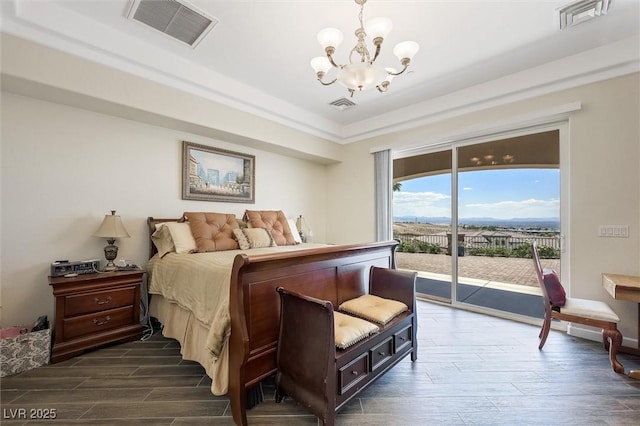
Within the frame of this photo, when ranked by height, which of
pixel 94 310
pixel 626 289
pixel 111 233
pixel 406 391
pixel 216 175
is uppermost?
pixel 216 175

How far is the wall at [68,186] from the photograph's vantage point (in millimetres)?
2408

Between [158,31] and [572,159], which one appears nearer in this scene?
[158,31]

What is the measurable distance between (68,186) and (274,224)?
2205 mm

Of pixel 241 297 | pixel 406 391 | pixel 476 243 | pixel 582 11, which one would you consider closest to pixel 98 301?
pixel 241 297

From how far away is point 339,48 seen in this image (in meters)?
2.72

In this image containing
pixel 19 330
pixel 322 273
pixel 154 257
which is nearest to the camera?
pixel 322 273

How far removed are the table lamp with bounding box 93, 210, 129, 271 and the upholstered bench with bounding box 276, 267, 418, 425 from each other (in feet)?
6.46

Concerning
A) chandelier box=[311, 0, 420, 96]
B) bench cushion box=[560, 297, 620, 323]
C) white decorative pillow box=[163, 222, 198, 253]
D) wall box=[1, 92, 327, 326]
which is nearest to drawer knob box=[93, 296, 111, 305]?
wall box=[1, 92, 327, 326]

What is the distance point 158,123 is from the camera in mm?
3123

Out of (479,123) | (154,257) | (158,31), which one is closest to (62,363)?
(154,257)

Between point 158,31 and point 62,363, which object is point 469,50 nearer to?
point 158,31

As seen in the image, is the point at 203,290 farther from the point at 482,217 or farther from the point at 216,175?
the point at 482,217

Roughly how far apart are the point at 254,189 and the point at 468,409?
352cm

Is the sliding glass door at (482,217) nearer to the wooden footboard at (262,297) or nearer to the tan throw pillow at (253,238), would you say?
the tan throw pillow at (253,238)
